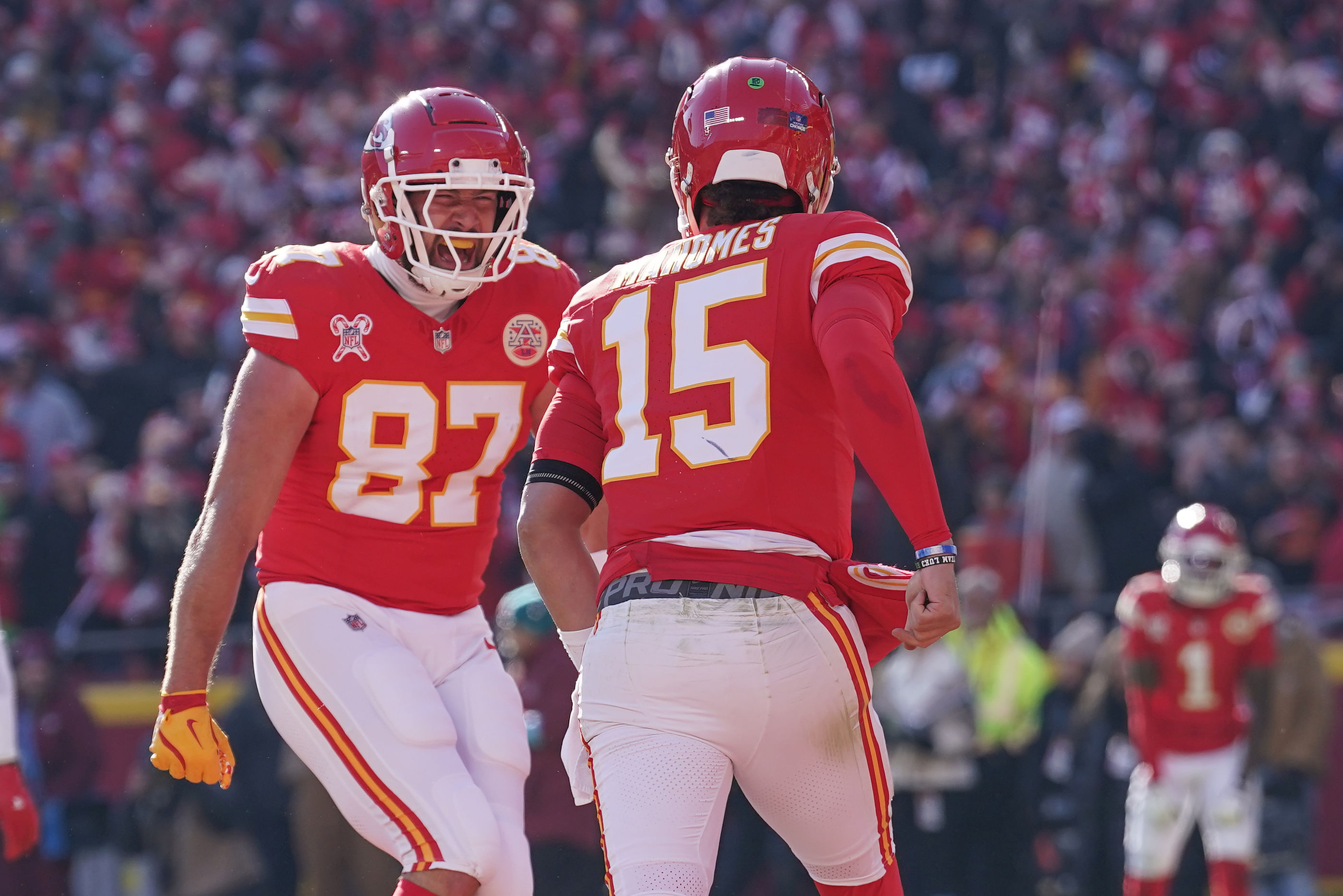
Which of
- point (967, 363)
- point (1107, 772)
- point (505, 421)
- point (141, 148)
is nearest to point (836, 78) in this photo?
point (967, 363)

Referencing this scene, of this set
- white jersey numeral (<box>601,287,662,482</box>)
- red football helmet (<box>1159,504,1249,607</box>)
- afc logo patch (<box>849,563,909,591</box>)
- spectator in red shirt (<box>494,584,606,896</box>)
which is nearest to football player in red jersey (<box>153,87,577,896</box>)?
white jersey numeral (<box>601,287,662,482</box>)

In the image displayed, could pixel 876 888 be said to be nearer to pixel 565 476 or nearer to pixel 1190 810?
pixel 565 476

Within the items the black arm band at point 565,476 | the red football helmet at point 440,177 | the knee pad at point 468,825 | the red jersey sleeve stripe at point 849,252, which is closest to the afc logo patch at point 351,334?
the red football helmet at point 440,177

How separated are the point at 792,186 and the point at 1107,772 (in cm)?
687

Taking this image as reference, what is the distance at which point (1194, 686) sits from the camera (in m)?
9.07

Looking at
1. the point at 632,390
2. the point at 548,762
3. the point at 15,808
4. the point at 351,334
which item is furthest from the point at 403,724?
the point at 548,762

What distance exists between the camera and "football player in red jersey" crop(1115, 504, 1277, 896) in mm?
8891

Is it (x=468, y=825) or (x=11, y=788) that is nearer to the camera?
(x=468, y=825)

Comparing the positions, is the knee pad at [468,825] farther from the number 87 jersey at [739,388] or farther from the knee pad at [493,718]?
the number 87 jersey at [739,388]

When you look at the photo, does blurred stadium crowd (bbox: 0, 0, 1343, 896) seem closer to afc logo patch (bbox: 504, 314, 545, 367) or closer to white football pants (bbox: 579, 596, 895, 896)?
afc logo patch (bbox: 504, 314, 545, 367)

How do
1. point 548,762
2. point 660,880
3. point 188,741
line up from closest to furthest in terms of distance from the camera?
point 660,880 → point 188,741 → point 548,762

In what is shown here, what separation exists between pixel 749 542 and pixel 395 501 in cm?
118

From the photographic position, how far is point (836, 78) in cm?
1490

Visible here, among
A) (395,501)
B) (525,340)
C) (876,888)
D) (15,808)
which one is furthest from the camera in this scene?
(15,808)
